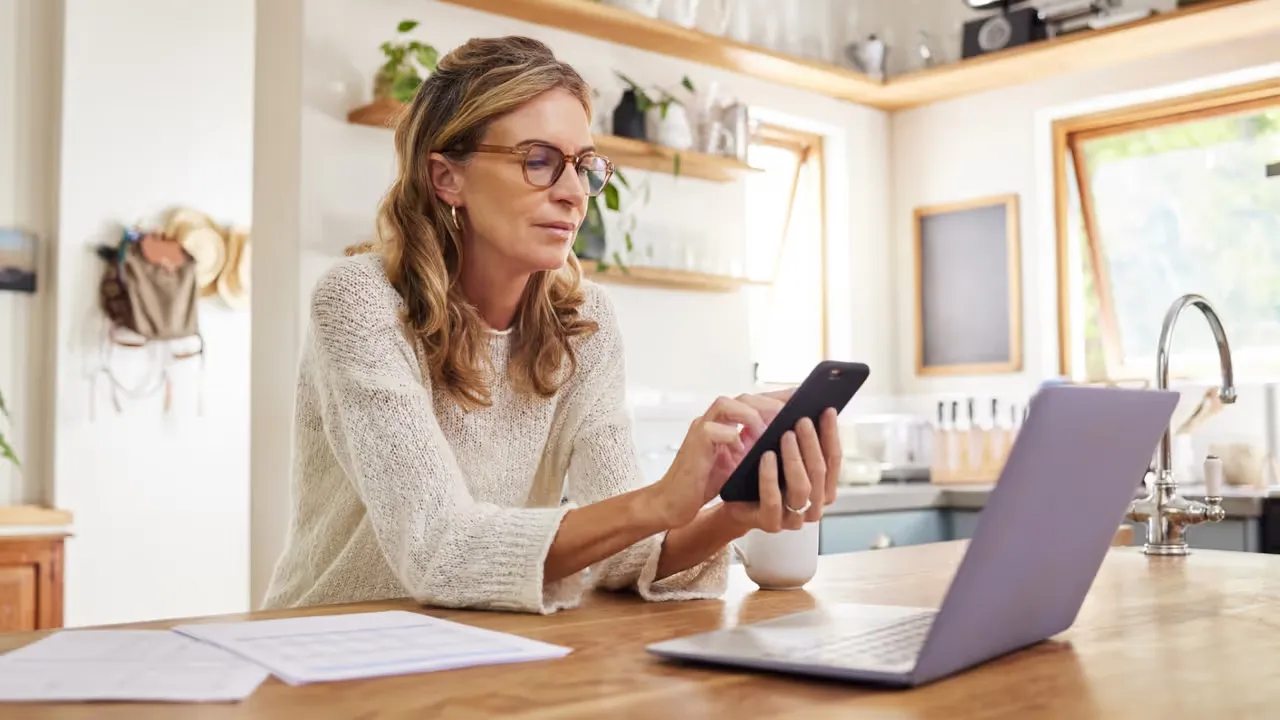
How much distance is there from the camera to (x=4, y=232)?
361 cm

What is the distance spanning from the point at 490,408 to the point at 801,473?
58cm

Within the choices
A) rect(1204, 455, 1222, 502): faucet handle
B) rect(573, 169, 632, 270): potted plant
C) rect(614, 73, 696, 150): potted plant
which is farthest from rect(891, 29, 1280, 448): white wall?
rect(1204, 455, 1222, 502): faucet handle

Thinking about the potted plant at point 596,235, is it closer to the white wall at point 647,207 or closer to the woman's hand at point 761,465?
the white wall at point 647,207

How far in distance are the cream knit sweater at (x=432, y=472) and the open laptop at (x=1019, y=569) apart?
1.06 ft

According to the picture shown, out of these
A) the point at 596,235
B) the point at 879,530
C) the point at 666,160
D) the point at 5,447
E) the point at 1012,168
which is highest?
the point at 1012,168

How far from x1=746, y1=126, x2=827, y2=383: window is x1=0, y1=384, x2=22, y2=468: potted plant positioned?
Answer: 2.61m

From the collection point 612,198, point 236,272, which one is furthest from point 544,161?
point 236,272

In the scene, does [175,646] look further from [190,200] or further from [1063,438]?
[190,200]

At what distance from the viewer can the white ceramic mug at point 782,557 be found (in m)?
1.42

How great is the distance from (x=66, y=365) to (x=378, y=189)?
1.17 m

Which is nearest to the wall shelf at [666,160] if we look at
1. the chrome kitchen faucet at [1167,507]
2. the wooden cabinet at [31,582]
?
the wooden cabinet at [31,582]

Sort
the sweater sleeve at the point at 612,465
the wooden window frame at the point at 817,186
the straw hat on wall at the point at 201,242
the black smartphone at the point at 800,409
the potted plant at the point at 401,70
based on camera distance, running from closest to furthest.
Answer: the black smartphone at the point at 800,409 < the sweater sleeve at the point at 612,465 < the potted plant at the point at 401,70 < the straw hat on wall at the point at 201,242 < the wooden window frame at the point at 817,186

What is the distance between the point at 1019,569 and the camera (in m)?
0.90

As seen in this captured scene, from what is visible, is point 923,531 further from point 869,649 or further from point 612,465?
point 869,649
